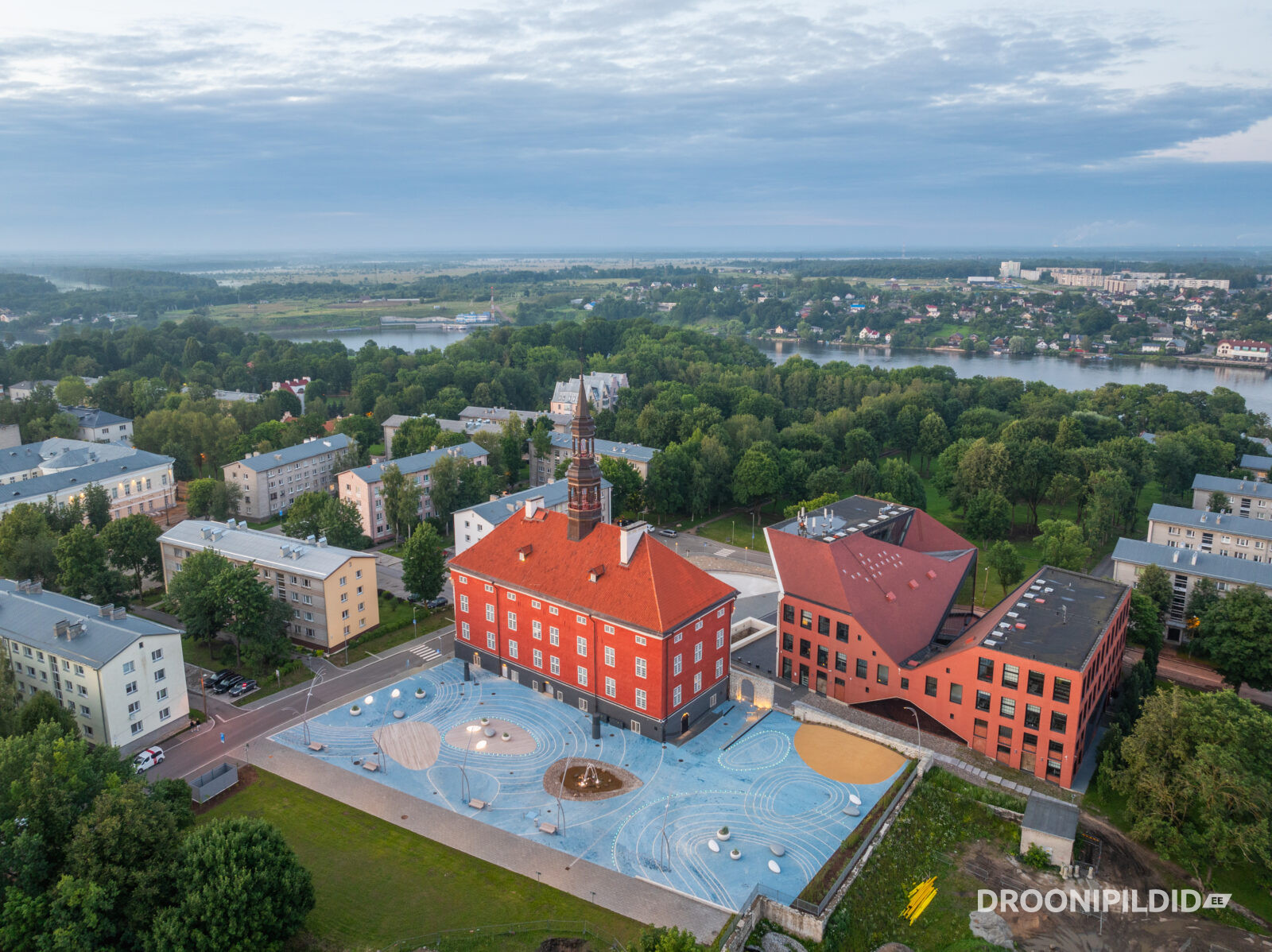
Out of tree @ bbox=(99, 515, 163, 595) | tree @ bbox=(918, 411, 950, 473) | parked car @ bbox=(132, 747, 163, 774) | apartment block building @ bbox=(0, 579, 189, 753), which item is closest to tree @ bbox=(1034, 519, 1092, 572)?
tree @ bbox=(918, 411, 950, 473)

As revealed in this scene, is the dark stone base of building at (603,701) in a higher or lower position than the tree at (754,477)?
lower

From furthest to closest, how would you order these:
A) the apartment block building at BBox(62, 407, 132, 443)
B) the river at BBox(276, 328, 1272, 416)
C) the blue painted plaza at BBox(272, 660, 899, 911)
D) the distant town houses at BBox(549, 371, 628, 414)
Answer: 1. the river at BBox(276, 328, 1272, 416)
2. the distant town houses at BBox(549, 371, 628, 414)
3. the apartment block building at BBox(62, 407, 132, 443)
4. the blue painted plaza at BBox(272, 660, 899, 911)

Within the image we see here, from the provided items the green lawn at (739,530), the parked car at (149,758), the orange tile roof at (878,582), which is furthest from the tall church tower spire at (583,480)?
the green lawn at (739,530)

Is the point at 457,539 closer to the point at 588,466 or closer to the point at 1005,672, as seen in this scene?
the point at 588,466

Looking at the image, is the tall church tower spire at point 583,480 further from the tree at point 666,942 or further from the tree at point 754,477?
the tree at point 754,477

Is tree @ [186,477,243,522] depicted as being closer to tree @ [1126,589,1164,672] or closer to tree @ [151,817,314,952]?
tree @ [151,817,314,952]

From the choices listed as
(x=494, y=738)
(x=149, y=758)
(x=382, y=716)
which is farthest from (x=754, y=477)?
(x=149, y=758)

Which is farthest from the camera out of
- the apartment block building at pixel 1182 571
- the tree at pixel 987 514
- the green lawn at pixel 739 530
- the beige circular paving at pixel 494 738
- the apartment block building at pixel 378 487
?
the green lawn at pixel 739 530
